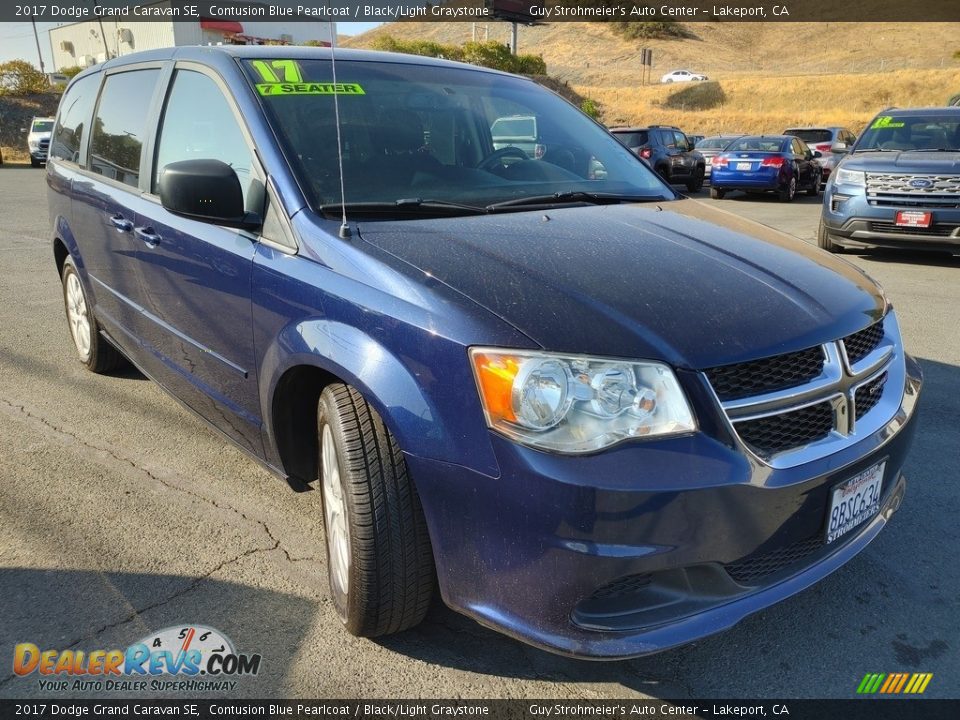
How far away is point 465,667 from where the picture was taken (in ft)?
7.34

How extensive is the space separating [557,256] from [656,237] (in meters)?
0.48

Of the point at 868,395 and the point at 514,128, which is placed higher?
the point at 514,128

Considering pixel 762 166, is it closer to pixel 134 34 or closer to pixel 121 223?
pixel 121 223

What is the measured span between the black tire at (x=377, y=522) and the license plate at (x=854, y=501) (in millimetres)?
1097

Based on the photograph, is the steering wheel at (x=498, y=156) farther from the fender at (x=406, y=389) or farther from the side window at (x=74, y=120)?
the side window at (x=74, y=120)

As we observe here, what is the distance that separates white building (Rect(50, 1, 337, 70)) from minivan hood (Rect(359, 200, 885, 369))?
20.1 meters

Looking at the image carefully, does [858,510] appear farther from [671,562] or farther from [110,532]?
[110,532]

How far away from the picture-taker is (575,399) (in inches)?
70.9

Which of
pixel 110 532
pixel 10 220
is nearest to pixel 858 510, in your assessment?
pixel 110 532

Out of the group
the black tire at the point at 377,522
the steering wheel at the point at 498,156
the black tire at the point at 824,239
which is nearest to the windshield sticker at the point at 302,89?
the steering wheel at the point at 498,156

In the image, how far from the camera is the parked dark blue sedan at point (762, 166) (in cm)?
1595

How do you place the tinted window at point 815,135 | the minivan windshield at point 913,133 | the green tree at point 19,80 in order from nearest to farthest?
the minivan windshield at point 913,133 < the tinted window at point 815,135 < the green tree at point 19,80

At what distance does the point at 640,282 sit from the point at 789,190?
16.1 m

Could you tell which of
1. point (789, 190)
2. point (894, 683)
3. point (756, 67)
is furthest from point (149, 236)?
point (756, 67)
